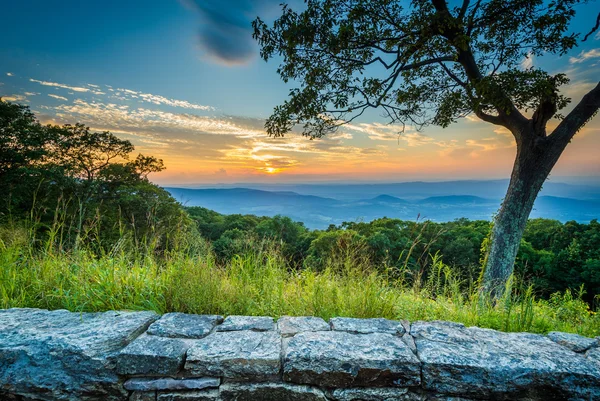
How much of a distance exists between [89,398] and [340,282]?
206cm

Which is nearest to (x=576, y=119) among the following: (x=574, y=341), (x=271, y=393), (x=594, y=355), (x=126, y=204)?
(x=574, y=341)

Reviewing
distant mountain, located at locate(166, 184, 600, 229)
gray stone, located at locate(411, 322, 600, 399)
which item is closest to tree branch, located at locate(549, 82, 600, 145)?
distant mountain, located at locate(166, 184, 600, 229)

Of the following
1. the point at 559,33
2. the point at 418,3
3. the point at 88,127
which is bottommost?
the point at 88,127

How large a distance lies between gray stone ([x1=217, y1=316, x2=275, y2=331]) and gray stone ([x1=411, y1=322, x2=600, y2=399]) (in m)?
1.02

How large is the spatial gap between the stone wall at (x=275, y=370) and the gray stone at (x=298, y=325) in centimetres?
17

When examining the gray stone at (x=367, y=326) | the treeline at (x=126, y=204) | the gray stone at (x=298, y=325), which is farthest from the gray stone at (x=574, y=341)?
the treeline at (x=126, y=204)

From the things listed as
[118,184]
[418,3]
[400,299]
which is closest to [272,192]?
[118,184]

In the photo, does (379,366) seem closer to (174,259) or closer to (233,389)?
(233,389)

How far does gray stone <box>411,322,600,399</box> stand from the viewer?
1.66 m

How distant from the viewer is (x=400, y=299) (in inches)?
113

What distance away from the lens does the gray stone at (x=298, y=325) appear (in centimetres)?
202

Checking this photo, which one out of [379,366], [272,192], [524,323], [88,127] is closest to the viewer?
[379,366]

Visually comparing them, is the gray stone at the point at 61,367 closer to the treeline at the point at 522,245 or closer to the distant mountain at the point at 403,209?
the distant mountain at the point at 403,209

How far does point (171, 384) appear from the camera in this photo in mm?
1723
